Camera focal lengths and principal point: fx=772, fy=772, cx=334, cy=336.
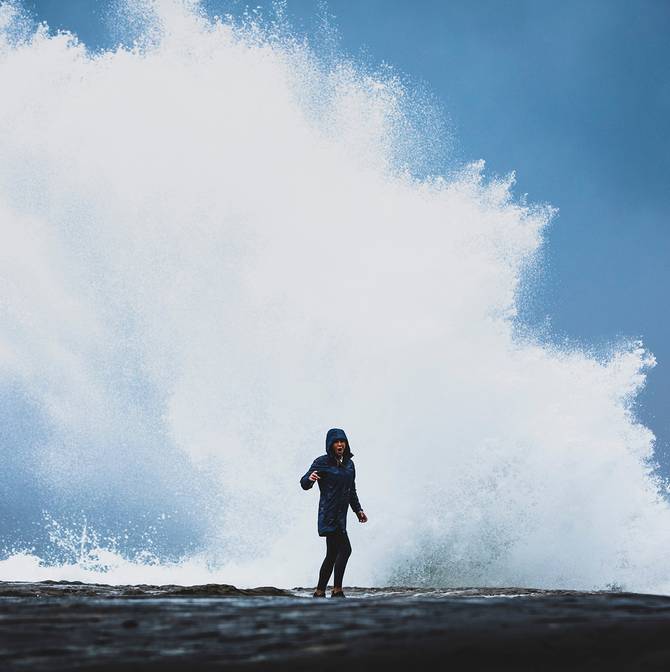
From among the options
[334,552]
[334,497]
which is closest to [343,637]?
[334,497]

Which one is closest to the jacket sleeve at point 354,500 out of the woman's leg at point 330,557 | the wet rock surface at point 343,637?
the woman's leg at point 330,557

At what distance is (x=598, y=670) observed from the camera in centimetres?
209

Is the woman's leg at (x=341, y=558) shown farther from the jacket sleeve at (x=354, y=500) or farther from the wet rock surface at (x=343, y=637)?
the wet rock surface at (x=343, y=637)

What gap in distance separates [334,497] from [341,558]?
0.67m

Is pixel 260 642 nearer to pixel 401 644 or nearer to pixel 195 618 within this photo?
pixel 401 644

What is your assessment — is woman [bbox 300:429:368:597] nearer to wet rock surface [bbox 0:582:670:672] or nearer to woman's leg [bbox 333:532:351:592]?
woman's leg [bbox 333:532:351:592]

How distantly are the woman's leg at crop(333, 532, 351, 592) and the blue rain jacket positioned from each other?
0.12 metres

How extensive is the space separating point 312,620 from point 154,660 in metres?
0.83

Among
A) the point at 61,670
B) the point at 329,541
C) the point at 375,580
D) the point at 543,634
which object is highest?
the point at 375,580

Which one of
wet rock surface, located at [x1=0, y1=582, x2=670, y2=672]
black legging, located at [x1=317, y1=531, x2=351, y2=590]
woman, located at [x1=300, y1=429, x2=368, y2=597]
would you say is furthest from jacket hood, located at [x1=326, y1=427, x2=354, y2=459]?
wet rock surface, located at [x1=0, y1=582, x2=670, y2=672]

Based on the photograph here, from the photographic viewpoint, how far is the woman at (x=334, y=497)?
859cm

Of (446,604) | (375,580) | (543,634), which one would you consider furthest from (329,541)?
(375,580)

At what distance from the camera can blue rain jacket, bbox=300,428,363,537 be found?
862 cm

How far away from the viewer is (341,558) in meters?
8.57
